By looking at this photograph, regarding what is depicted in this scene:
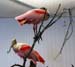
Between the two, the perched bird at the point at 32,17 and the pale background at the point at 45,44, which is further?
the pale background at the point at 45,44

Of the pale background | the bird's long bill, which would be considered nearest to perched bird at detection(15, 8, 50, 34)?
the bird's long bill

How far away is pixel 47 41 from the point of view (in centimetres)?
229

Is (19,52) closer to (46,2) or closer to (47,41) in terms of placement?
(46,2)

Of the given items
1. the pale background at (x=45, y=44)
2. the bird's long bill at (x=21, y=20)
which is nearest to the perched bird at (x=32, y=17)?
the bird's long bill at (x=21, y=20)

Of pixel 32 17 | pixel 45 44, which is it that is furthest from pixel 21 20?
pixel 45 44

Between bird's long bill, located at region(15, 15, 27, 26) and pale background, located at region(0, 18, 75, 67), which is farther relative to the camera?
pale background, located at region(0, 18, 75, 67)

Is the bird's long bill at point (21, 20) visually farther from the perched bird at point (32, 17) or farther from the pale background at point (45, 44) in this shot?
the pale background at point (45, 44)

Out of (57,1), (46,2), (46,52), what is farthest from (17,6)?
(46,52)

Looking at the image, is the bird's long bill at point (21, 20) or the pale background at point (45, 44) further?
the pale background at point (45, 44)

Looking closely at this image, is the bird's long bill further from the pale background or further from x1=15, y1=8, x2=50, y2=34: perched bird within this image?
the pale background

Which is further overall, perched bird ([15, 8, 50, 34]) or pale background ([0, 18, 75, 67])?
pale background ([0, 18, 75, 67])

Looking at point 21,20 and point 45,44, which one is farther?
point 45,44

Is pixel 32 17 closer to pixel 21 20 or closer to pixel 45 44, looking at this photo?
pixel 21 20

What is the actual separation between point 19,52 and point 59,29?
154 cm
